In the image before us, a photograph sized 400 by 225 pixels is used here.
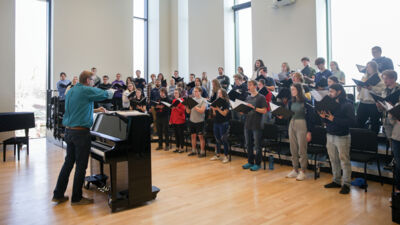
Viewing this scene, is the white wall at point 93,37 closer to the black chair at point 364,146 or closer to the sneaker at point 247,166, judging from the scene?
the sneaker at point 247,166

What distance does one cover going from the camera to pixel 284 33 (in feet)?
27.4

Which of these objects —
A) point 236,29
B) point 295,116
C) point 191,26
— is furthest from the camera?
point 191,26

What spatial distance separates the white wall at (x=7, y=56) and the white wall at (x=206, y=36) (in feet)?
18.8

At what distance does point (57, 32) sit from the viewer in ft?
32.3

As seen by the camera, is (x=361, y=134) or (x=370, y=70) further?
(x=370, y=70)

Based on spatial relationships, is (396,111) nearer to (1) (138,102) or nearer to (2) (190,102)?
(2) (190,102)

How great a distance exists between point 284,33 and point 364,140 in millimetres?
4756

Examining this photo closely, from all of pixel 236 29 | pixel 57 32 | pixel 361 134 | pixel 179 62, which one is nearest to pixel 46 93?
pixel 57 32

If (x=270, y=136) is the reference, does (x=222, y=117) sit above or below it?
above

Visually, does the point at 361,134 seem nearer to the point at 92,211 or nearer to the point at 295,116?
the point at 295,116

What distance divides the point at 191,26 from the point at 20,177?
813cm

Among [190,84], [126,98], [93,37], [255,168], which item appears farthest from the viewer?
[93,37]

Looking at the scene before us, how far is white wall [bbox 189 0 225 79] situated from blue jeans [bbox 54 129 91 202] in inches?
289

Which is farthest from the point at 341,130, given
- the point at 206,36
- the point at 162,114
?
the point at 206,36
